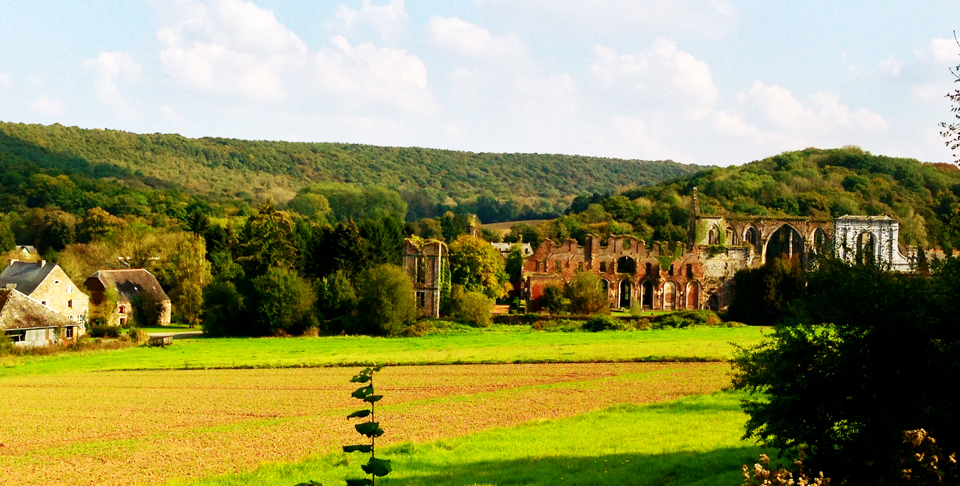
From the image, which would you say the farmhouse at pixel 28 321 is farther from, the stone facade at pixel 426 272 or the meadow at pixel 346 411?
the stone facade at pixel 426 272

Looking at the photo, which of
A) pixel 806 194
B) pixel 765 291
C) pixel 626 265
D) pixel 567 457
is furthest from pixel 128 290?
pixel 806 194

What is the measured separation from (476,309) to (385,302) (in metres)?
6.49

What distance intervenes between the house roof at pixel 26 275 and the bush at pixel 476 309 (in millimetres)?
22268

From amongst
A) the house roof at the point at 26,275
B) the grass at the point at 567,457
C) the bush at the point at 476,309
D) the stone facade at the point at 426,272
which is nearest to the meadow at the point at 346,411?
the grass at the point at 567,457

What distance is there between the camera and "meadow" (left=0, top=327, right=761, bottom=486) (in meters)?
15.1

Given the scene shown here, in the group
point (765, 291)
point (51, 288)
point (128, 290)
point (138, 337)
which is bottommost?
point (138, 337)

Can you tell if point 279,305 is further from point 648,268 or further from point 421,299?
point 648,268

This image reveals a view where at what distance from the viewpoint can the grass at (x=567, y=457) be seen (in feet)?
45.0

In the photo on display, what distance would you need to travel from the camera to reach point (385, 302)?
49.2 meters

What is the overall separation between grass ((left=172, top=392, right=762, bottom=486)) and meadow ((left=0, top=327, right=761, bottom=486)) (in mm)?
50

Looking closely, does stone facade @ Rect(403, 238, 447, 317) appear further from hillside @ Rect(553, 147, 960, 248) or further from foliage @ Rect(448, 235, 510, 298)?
hillside @ Rect(553, 147, 960, 248)

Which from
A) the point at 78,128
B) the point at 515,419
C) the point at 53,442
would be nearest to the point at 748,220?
the point at 515,419

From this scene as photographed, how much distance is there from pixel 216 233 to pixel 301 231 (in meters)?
9.71

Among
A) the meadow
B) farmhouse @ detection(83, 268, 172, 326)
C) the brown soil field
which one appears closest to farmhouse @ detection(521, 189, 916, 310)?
farmhouse @ detection(83, 268, 172, 326)
